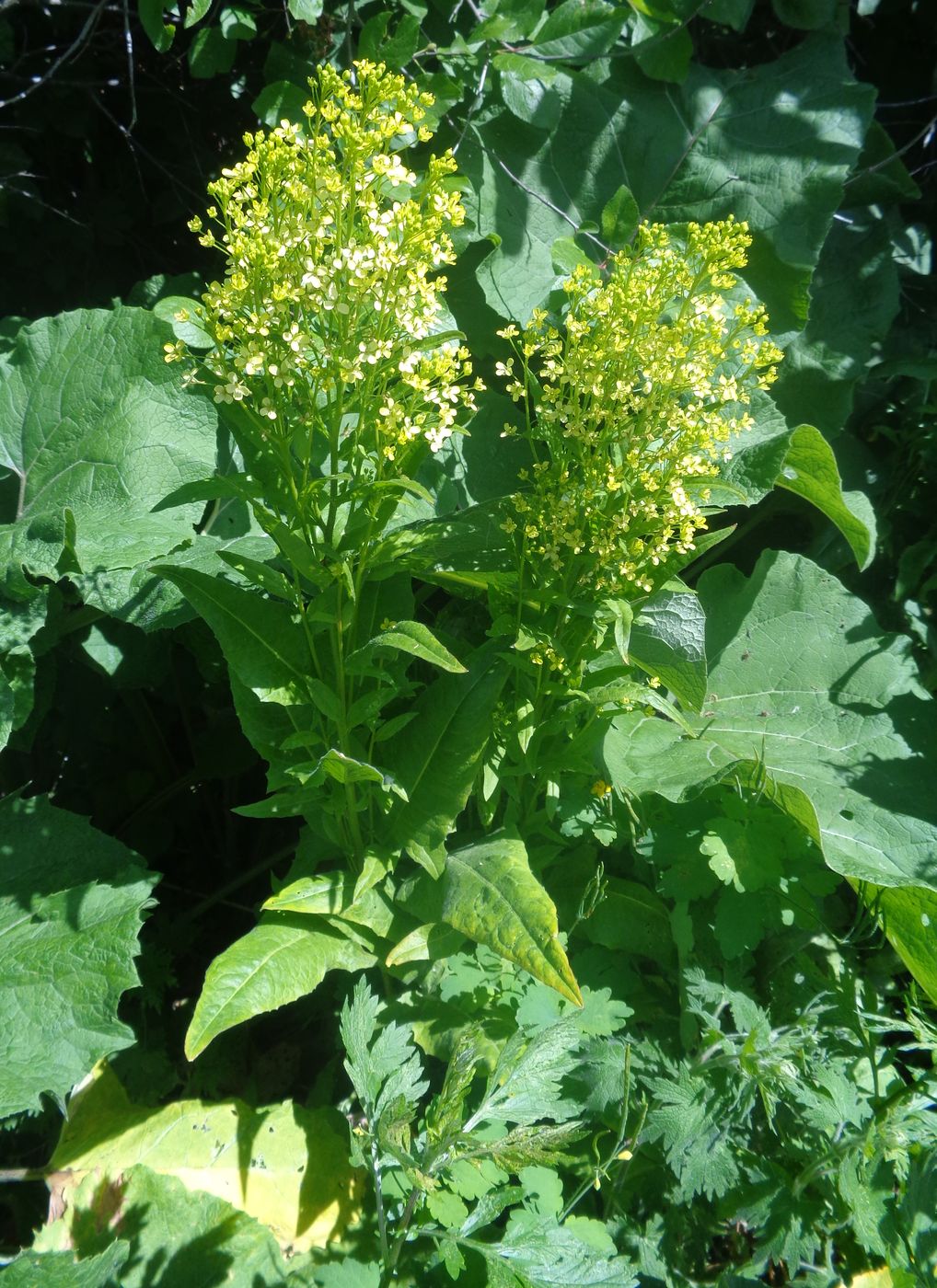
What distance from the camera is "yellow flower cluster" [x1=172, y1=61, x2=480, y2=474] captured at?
3.79ft

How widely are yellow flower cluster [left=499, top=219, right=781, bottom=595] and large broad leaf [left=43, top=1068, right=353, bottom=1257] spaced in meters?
1.09

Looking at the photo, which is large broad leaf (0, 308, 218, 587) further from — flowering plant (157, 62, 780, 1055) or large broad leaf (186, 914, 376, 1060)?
large broad leaf (186, 914, 376, 1060)

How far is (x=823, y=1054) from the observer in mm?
1620

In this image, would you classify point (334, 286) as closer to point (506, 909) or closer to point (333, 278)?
point (333, 278)

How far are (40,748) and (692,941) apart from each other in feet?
4.99

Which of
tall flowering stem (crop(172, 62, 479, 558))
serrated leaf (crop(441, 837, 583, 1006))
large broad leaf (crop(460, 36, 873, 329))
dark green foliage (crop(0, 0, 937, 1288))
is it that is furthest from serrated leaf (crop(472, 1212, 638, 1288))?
large broad leaf (crop(460, 36, 873, 329))

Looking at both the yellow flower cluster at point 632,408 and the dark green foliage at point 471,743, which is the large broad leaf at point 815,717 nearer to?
the dark green foliage at point 471,743

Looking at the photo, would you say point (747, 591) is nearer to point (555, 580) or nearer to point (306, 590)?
point (555, 580)

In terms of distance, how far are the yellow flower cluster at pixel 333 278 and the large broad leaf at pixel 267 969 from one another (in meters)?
0.72

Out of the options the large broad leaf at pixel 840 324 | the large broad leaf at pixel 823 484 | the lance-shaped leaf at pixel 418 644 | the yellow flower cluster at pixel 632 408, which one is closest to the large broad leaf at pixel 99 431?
the lance-shaped leaf at pixel 418 644

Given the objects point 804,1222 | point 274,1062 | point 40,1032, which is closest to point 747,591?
point 804,1222

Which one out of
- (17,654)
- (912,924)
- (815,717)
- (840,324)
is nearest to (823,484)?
(815,717)

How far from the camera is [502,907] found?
1412mm

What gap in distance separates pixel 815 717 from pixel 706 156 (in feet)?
4.11
